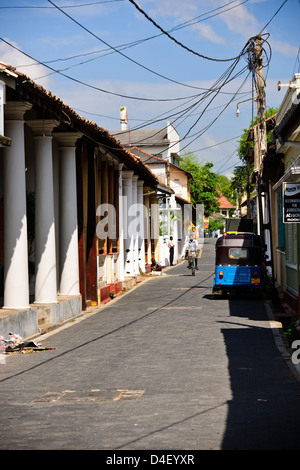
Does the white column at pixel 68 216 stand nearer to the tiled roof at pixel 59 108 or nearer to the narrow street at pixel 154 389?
the tiled roof at pixel 59 108

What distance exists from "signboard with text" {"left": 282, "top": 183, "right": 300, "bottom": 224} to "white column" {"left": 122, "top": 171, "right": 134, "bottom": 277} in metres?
16.7

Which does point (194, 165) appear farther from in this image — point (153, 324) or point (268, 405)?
point (268, 405)

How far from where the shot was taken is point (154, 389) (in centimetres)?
968

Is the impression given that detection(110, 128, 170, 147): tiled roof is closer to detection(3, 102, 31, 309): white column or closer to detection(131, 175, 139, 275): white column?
detection(131, 175, 139, 275): white column

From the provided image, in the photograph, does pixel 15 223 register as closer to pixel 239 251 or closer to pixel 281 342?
pixel 281 342

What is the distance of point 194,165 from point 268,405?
266 ft

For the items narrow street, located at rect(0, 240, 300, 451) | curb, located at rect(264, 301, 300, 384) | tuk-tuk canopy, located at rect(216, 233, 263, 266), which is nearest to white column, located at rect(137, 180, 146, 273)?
tuk-tuk canopy, located at rect(216, 233, 263, 266)

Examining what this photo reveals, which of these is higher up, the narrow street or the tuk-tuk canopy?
the tuk-tuk canopy

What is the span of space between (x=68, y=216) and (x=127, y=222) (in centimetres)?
1108

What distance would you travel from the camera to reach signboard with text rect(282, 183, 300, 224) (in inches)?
508

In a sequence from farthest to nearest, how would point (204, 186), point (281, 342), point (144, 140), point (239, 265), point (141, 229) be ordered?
1. point (204, 186)
2. point (144, 140)
3. point (141, 229)
4. point (239, 265)
5. point (281, 342)

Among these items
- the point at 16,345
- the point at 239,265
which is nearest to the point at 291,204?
the point at 16,345

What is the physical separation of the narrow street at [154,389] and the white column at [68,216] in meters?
2.36

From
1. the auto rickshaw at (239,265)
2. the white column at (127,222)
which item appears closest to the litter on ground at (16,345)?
the auto rickshaw at (239,265)
